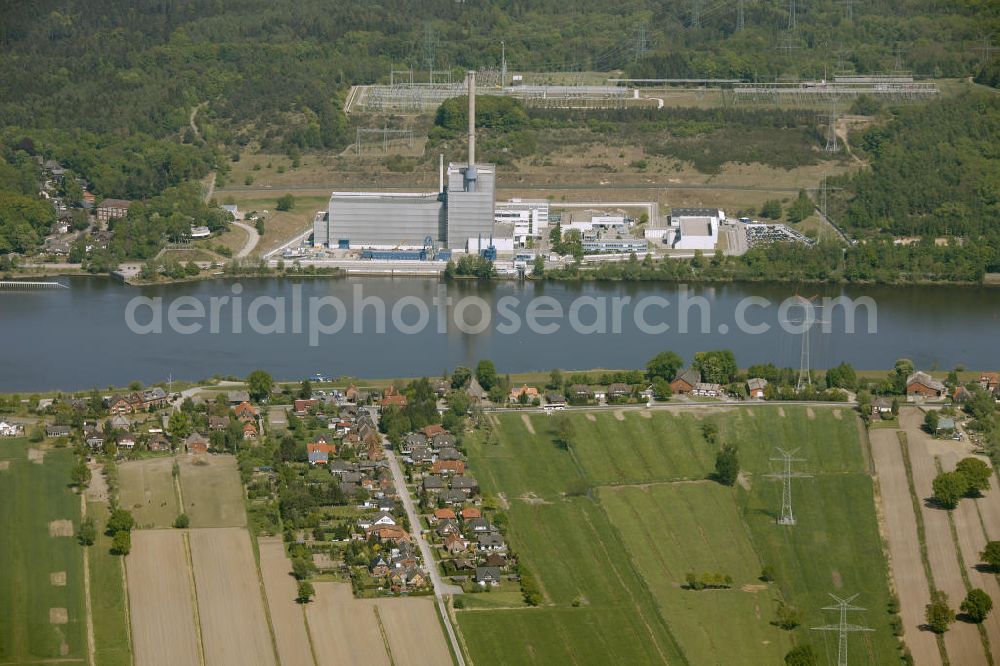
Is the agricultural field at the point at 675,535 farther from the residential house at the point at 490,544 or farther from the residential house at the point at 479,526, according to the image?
the residential house at the point at 479,526

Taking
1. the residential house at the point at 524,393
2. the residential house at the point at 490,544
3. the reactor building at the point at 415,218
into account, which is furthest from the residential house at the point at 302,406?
the reactor building at the point at 415,218

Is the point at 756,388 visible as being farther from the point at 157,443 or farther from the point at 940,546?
the point at 157,443

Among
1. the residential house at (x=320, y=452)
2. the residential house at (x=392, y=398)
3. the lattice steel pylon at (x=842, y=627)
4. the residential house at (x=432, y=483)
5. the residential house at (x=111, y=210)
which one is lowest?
the lattice steel pylon at (x=842, y=627)

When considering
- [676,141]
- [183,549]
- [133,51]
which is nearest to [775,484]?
[183,549]

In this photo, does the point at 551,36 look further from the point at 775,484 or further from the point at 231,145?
the point at 775,484

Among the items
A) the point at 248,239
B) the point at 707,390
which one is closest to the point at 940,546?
the point at 707,390

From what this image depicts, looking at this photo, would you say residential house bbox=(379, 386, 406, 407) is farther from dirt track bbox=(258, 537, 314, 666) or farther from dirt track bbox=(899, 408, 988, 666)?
dirt track bbox=(899, 408, 988, 666)
